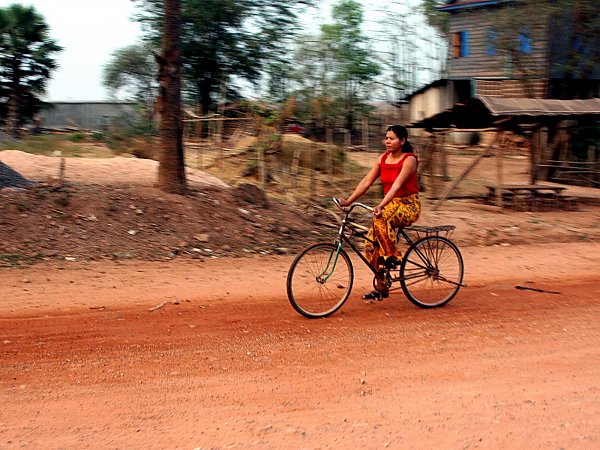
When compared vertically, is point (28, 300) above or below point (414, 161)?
below

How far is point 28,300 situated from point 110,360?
7.68 feet

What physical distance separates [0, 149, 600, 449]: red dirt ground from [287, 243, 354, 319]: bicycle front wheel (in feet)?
0.61

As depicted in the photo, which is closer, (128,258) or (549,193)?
(128,258)

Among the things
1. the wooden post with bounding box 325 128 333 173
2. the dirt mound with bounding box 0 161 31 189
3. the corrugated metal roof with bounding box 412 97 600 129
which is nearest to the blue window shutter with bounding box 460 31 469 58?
the corrugated metal roof with bounding box 412 97 600 129

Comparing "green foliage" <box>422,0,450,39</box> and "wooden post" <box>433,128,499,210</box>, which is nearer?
"wooden post" <box>433,128,499,210</box>

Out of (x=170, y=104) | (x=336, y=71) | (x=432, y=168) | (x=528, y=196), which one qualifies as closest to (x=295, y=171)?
(x=432, y=168)

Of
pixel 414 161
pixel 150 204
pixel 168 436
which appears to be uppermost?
pixel 414 161

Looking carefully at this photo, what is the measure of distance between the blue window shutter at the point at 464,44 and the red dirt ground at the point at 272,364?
26.8m

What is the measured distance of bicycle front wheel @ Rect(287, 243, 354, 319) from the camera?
289 inches

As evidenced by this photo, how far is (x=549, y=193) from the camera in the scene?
17.8m

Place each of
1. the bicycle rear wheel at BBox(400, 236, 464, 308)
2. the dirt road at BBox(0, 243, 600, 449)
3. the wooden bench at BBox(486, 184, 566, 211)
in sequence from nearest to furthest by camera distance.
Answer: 1. the dirt road at BBox(0, 243, 600, 449)
2. the bicycle rear wheel at BBox(400, 236, 464, 308)
3. the wooden bench at BBox(486, 184, 566, 211)

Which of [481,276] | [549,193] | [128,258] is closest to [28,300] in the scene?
[128,258]

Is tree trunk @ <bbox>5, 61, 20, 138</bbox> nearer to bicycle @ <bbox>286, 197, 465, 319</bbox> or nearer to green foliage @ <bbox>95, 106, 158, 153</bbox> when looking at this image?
green foliage @ <bbox>95, 106, 158, 153</bbox>

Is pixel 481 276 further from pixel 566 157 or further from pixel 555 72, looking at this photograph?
pixel 555 72
